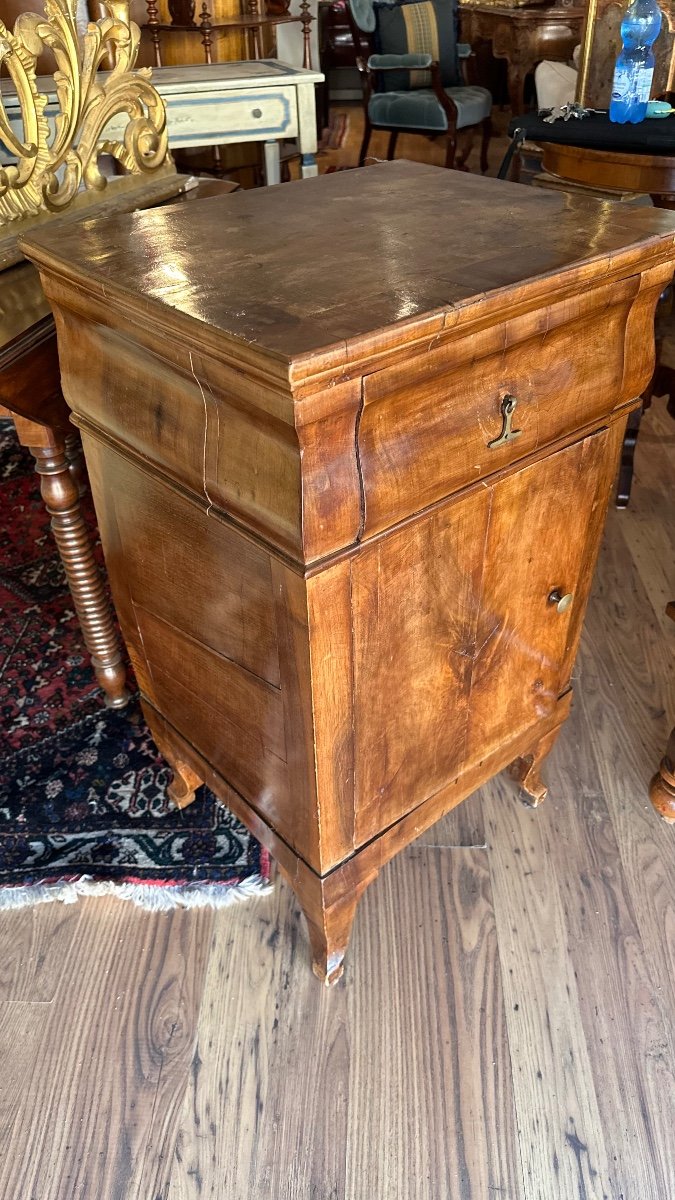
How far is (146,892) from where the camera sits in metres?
1.27

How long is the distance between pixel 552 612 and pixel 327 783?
0.39 meters

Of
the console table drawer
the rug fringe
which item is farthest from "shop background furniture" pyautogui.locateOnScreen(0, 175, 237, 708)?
the console table drawer

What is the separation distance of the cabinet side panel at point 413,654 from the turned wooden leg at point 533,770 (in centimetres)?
26

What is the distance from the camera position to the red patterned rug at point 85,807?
1.28 meters

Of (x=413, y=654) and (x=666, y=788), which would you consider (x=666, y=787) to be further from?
(x=413, y=654)

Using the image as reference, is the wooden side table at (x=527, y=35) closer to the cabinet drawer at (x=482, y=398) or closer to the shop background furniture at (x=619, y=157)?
the shop background furniture at (x=619, y=157)

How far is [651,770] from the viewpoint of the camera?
146 centimetres

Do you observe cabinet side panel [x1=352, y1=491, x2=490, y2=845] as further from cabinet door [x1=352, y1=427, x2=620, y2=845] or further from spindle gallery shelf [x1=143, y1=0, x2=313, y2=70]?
spindle gallery shelf [x1=143, y1=0, x2=313, y2=70]

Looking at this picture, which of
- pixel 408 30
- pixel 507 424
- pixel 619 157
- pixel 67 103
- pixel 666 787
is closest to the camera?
pixel 507 424

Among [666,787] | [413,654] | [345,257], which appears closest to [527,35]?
[666,787]

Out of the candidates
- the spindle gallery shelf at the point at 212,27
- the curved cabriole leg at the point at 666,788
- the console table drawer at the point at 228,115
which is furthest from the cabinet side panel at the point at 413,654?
the spindle gallery shelf at the point at 212,27

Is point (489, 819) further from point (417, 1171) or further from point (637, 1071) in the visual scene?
point (417, 1171)

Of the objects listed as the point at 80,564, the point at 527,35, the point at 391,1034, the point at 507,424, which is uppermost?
the point at 527,35

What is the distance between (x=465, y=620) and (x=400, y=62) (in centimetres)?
480
